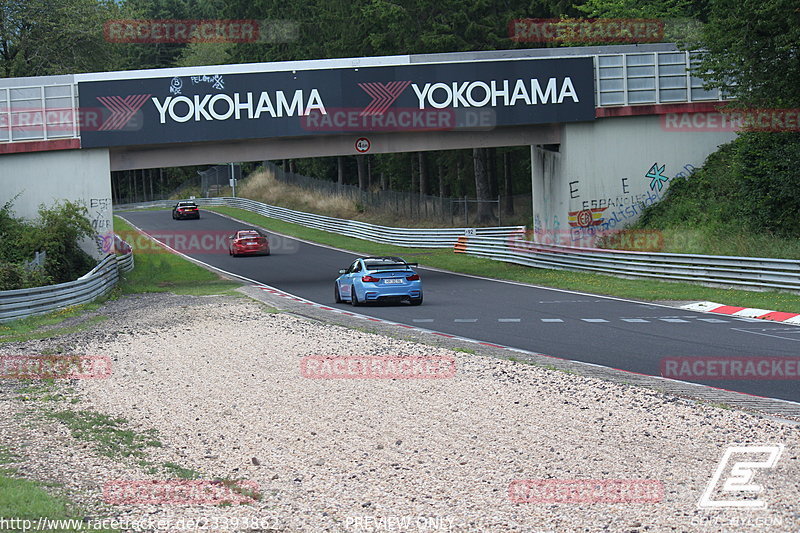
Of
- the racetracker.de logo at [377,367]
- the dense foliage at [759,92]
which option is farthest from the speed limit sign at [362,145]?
the racetracker.de logo at [377,367]

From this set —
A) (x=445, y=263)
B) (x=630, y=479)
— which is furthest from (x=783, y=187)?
(x=630, y=479)

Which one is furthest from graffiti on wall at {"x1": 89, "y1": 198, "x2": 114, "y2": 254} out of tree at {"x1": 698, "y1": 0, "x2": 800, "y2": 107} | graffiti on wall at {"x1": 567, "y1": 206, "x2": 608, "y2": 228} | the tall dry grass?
the tall dry grass

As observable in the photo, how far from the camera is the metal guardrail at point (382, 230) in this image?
48.8 meters

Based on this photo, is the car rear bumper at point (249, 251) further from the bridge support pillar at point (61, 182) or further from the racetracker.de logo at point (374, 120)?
the racetracker.de logo at point (374, 120)

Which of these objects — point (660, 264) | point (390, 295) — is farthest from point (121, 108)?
point (660, 264)

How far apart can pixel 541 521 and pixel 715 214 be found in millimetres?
29163

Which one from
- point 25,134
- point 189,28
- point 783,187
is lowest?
point 783,187

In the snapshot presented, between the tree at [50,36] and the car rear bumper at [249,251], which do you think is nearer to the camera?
the car rear bumper at [249,251]

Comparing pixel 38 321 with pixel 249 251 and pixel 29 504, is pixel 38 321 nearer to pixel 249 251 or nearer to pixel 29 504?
pixel 29 504

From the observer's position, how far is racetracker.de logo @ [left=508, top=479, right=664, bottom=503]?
7.20 m

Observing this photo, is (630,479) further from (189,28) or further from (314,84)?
(189,28)

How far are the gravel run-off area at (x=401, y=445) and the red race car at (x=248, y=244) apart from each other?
110ft

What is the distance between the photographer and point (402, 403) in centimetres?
1116

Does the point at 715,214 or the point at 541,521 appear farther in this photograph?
the point at 715,214
